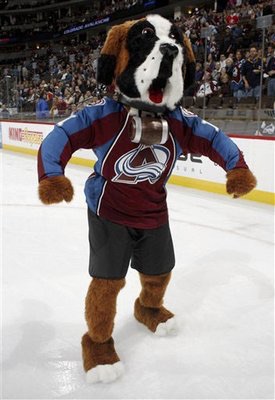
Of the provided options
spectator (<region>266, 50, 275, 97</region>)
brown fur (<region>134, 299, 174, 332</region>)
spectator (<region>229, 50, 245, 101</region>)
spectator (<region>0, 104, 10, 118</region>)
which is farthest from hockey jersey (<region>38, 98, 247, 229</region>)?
spectator (<region>0, 104, 10, 118</region>)

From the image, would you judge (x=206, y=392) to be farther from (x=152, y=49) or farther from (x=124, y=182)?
(x=152, y=49)

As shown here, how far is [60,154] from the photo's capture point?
139 centimetres

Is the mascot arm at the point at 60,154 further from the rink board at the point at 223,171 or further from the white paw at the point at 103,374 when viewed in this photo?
the rink board at the point at 223,171

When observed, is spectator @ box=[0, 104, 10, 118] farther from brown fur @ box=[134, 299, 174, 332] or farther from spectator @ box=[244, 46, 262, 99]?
brown fur @ box=[134, 299, 174, 332]

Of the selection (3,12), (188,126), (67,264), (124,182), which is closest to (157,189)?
(124,182)

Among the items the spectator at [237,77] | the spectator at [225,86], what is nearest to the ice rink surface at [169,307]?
the spectator at [237,77]

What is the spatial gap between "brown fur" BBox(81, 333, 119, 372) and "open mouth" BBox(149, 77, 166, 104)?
95 centimetres

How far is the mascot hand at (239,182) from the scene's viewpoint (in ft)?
4.89

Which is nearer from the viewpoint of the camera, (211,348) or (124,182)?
(124,182)

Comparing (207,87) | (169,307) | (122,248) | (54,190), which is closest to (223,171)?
(207,87)

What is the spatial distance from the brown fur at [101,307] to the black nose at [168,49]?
2.76ft

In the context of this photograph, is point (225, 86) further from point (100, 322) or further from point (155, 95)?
point (100, 322)

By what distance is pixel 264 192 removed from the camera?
4.24 meters

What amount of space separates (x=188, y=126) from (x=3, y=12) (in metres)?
30.2
